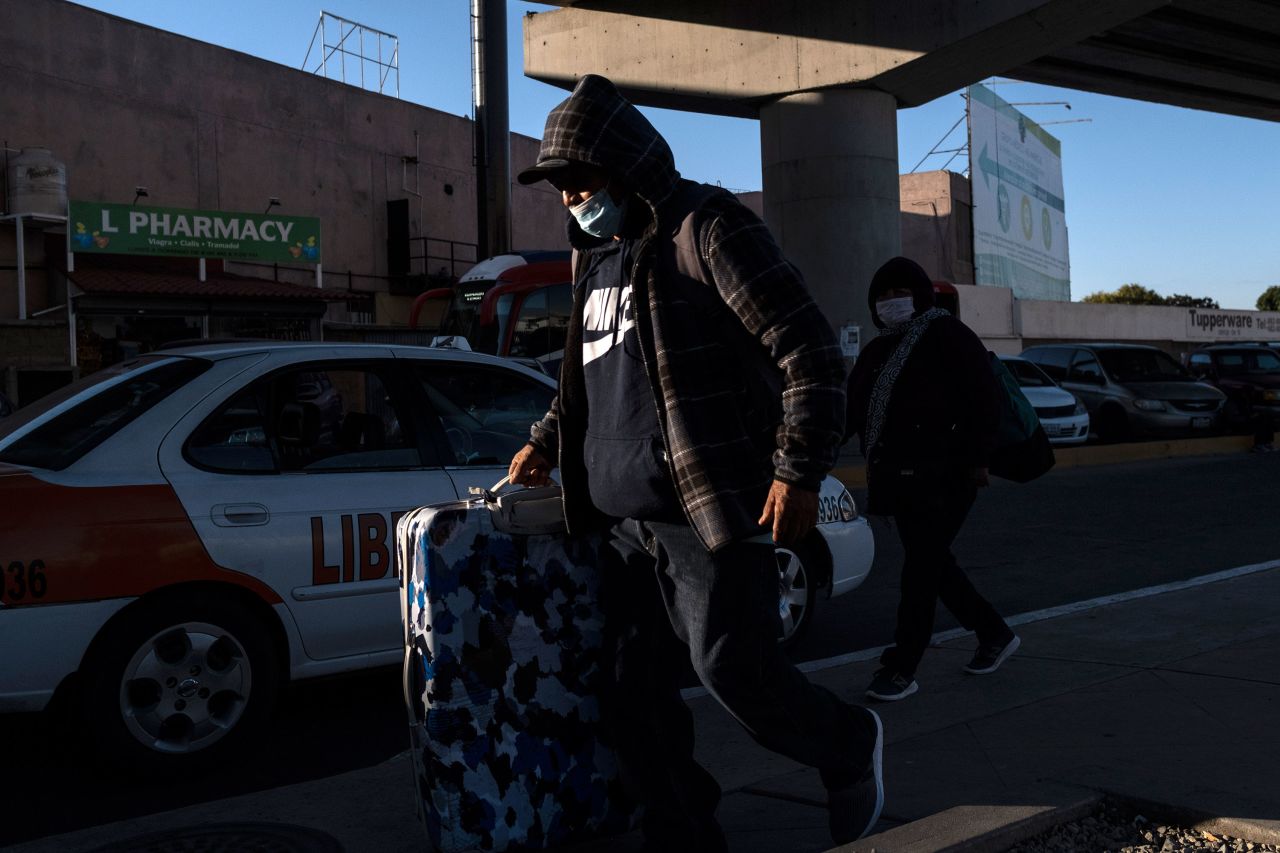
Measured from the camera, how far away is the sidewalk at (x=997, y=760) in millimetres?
3475

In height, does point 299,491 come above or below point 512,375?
below

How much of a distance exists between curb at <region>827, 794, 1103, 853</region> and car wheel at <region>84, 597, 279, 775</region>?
2.30 meters

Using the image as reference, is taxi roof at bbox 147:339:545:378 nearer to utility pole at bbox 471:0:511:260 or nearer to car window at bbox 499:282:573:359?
car window at bbox 499:282:573:359

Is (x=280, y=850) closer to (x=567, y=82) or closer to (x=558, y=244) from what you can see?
(x=567, y=82)

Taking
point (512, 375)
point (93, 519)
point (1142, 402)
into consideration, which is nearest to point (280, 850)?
point (93, 519)

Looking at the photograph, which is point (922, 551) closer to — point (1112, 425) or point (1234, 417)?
point (1112, 425)

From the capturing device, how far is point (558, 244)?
41344mm

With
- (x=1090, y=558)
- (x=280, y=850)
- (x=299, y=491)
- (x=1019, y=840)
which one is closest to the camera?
(x=1019, y=840)

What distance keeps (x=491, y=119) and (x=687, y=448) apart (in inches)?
742

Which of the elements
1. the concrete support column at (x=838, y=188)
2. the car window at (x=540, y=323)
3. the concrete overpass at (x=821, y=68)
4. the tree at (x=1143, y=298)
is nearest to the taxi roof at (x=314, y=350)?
the concrete overpass at (x=821, y=68)

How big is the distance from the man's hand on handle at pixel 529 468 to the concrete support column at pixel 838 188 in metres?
14.3

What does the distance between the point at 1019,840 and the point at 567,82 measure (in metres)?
17.3

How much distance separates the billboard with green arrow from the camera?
184 ft

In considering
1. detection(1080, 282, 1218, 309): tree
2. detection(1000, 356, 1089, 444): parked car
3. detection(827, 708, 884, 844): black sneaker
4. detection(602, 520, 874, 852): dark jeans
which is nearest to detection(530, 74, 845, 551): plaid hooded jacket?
detection(602, 520, 874, 852): dark jeans
